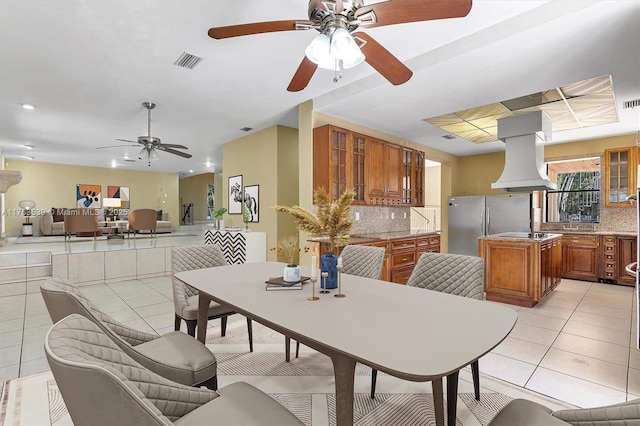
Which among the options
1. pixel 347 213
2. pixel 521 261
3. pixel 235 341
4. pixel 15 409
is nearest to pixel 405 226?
pixel 521 261

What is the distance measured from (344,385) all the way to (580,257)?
6.52 metres

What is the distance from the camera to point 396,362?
96 centimetres

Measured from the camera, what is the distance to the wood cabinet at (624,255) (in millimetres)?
5225

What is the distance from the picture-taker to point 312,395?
2.08 meters

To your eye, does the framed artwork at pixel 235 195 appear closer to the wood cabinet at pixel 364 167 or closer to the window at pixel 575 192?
the wood cabinet at pixel 364 167

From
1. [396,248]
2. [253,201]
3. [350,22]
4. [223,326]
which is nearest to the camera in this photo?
[350,22]

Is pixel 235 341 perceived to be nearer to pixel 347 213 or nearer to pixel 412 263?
pixel 347 213

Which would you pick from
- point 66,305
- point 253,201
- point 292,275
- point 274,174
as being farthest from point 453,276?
point 253,201

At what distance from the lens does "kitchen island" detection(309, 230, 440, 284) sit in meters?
4.09

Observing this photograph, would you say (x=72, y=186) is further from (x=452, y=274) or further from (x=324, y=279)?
(x=452, y=274)

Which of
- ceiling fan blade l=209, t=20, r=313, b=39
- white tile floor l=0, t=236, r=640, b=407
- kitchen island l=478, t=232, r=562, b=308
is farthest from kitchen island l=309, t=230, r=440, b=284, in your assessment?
ceiling fan blade l=209, t=20, r=313, b=39

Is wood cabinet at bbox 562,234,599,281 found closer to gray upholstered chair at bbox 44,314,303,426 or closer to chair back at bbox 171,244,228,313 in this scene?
chair back at bbox 171,244,228,313

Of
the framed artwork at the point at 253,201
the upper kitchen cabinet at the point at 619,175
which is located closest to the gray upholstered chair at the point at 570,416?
the framed artwork at the point at 253,201

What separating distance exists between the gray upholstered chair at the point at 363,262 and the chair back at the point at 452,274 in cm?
30
